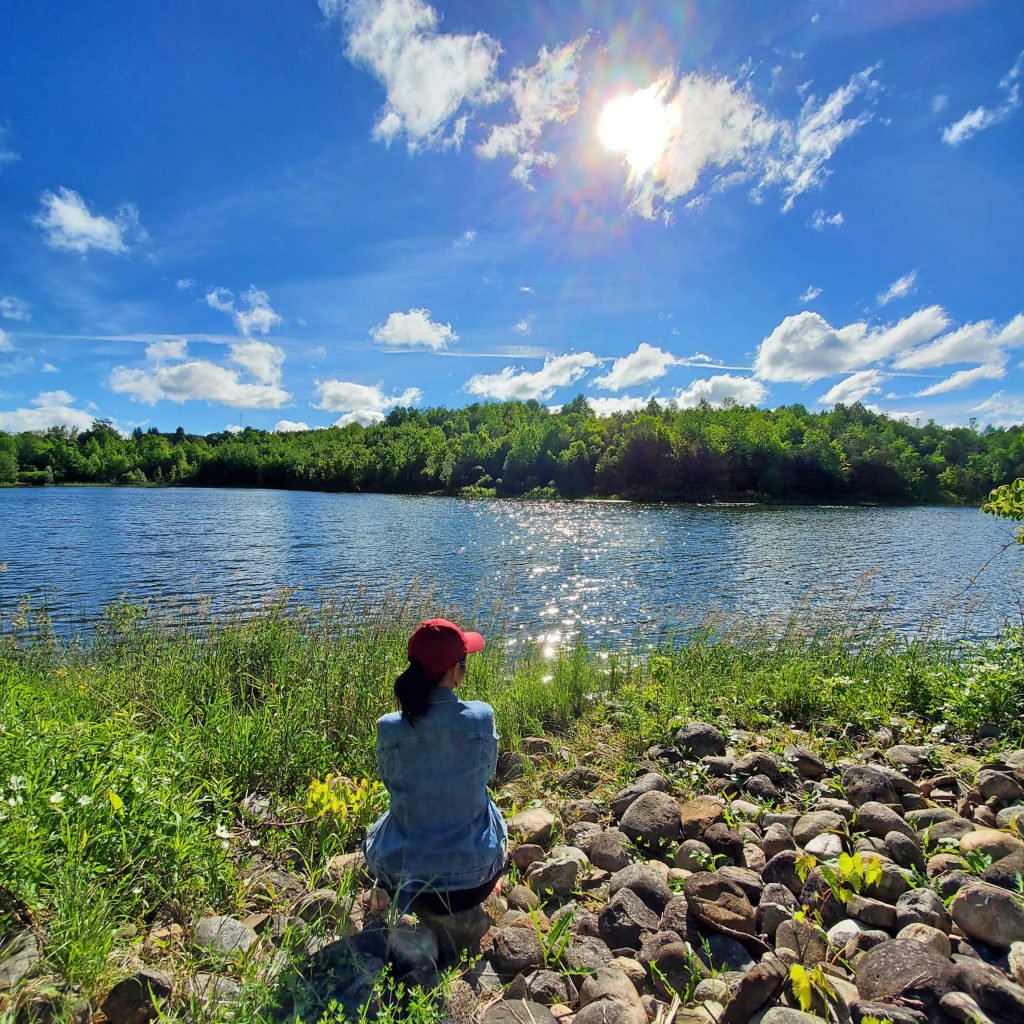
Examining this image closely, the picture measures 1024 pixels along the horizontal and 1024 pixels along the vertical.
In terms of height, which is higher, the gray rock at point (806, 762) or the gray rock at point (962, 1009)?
the gray rock at point (962, 1009)

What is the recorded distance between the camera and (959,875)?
3279 mm

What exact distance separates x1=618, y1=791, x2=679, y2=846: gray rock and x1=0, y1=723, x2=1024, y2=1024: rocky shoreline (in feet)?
0.05

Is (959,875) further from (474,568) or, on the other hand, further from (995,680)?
(474,568)

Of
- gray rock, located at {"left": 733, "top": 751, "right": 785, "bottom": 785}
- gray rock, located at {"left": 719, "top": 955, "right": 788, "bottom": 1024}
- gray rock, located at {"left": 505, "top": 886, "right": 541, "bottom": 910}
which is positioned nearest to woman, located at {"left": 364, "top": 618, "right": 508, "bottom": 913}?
gray rock, located at {"left": 505, "top": 886, "right": 541, "bottom": 910}

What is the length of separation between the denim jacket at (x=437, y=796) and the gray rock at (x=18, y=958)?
1493 millimetres

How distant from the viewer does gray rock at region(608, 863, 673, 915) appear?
347cm

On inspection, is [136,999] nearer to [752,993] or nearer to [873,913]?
[752,993]

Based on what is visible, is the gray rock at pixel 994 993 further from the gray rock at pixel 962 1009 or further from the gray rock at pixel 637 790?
the gray rock at pixel 637 790

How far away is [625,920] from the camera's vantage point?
10.8ft

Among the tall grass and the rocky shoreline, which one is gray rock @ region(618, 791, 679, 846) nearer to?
the rocky shoreline

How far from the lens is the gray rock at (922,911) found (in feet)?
9.83

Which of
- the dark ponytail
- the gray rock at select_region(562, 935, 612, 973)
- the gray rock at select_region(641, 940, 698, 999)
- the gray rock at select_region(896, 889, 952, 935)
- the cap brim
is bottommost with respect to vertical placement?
the gray rock at select_region(562, 935, 612, 973)

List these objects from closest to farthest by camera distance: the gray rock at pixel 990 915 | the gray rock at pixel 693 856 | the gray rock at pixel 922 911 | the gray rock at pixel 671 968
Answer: the gray rock at pixel 990 915 → the gray rock at pixel 671 968 → the gray rock at pixel 922 911 → the gray rock at pixel 693 856

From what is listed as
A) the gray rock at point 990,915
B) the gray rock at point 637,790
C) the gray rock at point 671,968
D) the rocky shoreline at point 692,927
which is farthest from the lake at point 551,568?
the gray rock at point 671,968
